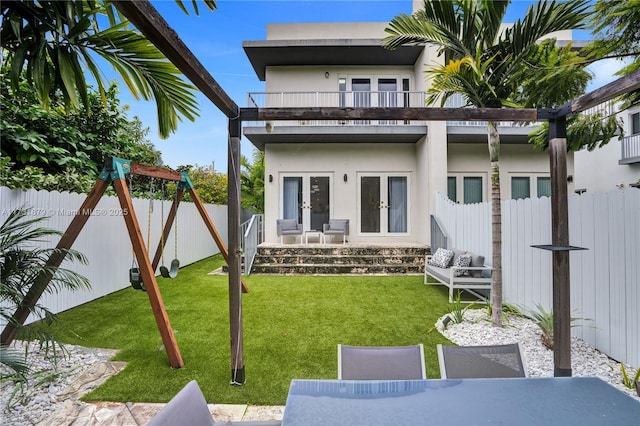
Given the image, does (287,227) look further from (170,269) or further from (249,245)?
(170,269)

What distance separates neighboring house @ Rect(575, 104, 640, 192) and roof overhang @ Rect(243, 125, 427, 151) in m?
6.83

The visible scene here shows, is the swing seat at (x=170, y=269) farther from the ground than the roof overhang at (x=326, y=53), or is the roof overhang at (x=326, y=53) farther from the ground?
the roof overhang at (x=326, y=53)

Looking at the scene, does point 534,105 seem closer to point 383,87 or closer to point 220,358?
point 220,358

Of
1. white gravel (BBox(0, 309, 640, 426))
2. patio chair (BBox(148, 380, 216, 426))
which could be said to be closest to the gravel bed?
white gravel (BBox(0, 309, 640, 426))

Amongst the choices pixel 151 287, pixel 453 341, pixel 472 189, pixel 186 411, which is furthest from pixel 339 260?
pixel 186 411

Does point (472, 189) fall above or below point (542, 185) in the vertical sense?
below

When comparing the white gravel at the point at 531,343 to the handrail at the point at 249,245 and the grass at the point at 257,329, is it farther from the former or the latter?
the handrail at the point at 249,245

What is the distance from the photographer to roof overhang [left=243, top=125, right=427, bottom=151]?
366 inches

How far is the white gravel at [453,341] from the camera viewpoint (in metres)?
2.53

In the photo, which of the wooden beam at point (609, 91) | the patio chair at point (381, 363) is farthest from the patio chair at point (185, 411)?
the wooden beam at point (609, 91)

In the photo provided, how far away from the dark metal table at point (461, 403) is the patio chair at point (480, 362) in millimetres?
215

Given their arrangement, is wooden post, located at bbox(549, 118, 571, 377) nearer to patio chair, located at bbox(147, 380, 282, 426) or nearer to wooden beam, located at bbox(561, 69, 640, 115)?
wooden beam, located at bbox(561, 69, 640, 115)

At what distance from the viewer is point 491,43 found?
13.8 ft

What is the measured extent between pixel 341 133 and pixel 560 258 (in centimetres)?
721
